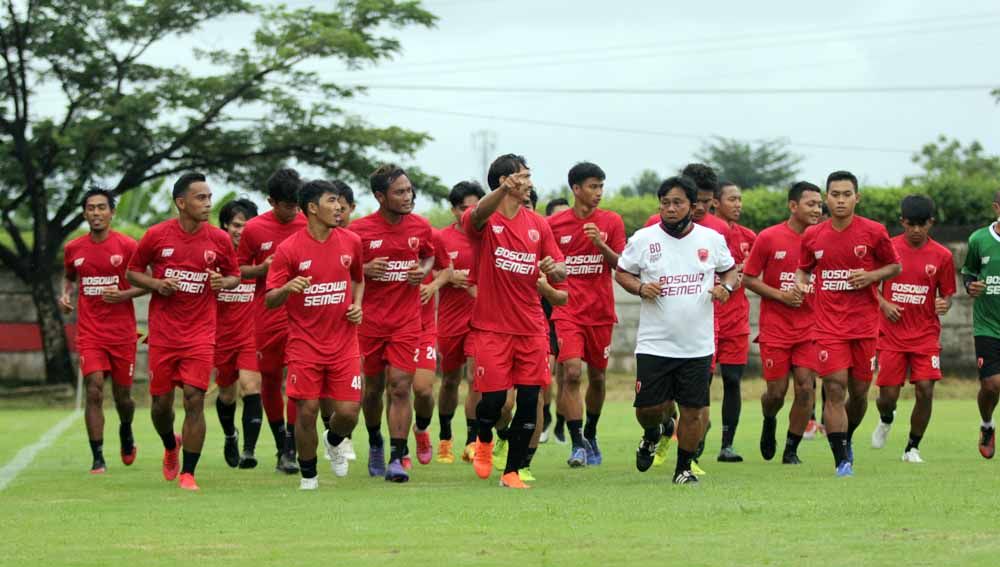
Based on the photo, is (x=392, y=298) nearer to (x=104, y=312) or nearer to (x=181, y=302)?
(x=181, y=302)

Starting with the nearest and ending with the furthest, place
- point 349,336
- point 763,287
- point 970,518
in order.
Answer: point 970,518 < point 349,336 < point 763,287

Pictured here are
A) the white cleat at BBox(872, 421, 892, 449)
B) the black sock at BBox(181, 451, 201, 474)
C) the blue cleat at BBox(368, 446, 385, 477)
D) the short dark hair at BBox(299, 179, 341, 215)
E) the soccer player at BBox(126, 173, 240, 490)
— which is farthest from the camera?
the white cleat at BBox(872, 421, 892, 449)

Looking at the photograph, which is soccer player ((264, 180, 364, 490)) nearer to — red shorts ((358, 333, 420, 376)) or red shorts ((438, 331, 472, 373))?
red shorts ((358, 333, 420, 376))

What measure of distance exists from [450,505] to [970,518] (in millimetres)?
3177

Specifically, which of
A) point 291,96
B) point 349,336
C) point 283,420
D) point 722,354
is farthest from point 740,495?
point 291,96

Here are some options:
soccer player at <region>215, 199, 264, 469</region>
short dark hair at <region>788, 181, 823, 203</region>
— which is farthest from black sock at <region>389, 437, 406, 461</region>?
short dark hair at <region>788, 181, 823, 203</region>

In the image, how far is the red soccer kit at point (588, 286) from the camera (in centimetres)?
1366

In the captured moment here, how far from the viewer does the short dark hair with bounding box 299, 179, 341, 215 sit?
11.6 m

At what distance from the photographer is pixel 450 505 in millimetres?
10188

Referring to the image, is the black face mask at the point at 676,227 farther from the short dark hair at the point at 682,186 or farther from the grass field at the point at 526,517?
the grass field at the point at 526,517

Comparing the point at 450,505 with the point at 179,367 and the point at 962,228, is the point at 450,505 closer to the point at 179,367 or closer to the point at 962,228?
the point at 179,367

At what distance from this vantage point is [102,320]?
14.3m

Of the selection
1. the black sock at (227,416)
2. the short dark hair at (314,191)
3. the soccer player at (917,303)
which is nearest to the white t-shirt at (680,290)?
the short dark hair at (314,191)

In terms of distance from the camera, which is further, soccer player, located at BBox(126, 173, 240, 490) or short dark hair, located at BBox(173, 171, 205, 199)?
short dark hair, located at BBox(173, 171, 205, 199)
